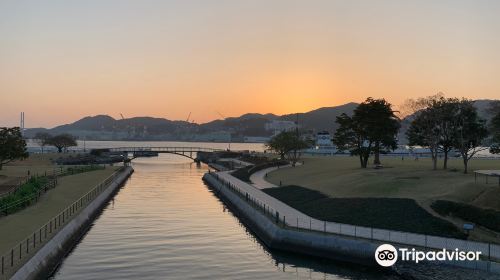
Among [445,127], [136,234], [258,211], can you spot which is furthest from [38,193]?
[445,127]

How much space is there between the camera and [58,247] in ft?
137

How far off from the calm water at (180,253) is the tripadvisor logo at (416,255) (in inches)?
58.5

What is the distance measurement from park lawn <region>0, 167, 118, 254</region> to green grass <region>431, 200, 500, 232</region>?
1443 inches

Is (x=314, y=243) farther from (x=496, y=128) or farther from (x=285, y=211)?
(x=496, y=128)

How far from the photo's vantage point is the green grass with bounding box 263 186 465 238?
44.1 metres

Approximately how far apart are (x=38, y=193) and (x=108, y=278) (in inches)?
1364

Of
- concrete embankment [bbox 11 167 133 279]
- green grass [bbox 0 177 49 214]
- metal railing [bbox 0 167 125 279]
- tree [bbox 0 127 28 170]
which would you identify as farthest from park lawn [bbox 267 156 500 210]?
tree [bbox 0 127 28 170]

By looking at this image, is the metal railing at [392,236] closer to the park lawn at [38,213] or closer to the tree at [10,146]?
the park lawn at [38,213]

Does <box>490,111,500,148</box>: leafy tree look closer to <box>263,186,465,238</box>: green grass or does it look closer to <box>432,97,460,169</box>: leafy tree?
<box>432,97,460,169</box>: leafy tree

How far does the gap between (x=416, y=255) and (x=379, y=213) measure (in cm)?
1300

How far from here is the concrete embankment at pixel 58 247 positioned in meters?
33.2

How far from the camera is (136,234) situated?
5338 centimetres

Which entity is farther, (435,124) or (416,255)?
(435,124)

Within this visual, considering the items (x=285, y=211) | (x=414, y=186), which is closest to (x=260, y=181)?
(x=285, y=211)
